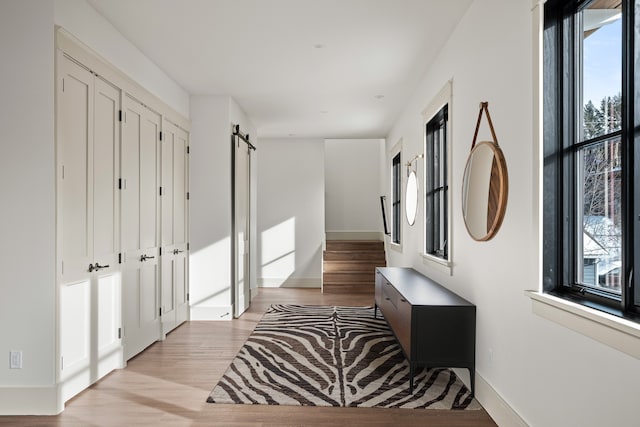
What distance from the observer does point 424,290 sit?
13.0 feet

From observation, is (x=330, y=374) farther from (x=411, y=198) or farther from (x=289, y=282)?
(x=289, y=282)

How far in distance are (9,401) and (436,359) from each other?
8.94 feet

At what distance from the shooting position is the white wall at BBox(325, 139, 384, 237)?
1068 cm

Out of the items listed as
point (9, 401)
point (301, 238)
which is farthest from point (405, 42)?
point (301, 238)

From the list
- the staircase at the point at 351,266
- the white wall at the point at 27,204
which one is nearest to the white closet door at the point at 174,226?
the white wall at the point at 27,204

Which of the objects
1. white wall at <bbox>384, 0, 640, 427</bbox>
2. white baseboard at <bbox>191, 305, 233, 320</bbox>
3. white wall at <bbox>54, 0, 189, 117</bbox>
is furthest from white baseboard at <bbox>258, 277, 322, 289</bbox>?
white wall at <bbox>384, 0, 640, 427</bbox>

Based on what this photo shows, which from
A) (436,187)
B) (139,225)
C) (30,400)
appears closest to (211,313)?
(139,225)

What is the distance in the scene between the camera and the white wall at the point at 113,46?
3.21 metres

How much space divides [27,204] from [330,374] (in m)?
2.46

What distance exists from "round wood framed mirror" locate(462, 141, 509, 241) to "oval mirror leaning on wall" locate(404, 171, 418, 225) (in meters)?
2.12

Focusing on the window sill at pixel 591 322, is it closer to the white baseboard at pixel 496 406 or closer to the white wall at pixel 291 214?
the white baseboard at pixel 496 406

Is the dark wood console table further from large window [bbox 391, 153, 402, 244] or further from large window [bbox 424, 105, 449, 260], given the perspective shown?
large window [bbox 391, 153, 402, 244]

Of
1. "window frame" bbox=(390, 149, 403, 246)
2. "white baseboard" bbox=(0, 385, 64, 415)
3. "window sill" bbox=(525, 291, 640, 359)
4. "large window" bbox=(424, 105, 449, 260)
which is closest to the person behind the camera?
"window sill" bbox=(525, 291, 640, 359)

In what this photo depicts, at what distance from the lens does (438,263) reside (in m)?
4.36
